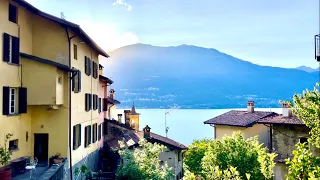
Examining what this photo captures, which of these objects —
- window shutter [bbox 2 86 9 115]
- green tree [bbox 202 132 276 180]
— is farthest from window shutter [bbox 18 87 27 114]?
green tree [bbox 202 132 276 180]

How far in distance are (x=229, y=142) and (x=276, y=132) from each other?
21.3ft

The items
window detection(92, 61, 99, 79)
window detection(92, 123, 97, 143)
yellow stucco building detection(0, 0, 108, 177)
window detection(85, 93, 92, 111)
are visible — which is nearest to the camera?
yellow stucco building detection(0, 0, 108, 177)

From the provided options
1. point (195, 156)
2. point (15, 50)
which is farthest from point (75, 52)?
point (195, 156)

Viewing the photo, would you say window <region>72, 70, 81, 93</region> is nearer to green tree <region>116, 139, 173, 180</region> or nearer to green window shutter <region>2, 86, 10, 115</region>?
green window shutter <region>2, 86, 10, 115</region>

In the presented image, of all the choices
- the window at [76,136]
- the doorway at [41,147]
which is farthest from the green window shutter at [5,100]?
the window at [76,136]

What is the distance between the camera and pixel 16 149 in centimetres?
1705

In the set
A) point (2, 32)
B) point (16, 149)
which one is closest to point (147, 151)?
point (16, 149)

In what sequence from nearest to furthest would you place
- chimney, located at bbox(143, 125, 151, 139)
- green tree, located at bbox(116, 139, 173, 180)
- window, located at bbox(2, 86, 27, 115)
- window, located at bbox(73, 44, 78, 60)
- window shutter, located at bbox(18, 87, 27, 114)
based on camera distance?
window, located at bbox(2, 86, 27, 115), window shutter, located at bbox(18, 87, 27, 114), window, located at bbox(73, 44, 78, 60), green tree, located at bbox(116, 139, 173, 180), chimney, located at bbox(143, 125, 151, 139)

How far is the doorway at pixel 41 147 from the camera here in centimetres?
1870

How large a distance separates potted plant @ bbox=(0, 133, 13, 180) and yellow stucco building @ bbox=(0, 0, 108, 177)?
305 millimetres

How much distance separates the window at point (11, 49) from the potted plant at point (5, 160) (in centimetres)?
336

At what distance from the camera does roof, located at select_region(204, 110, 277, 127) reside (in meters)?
36.1

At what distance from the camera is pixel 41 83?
678 inches

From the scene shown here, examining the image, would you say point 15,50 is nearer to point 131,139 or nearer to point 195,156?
point 131,139
